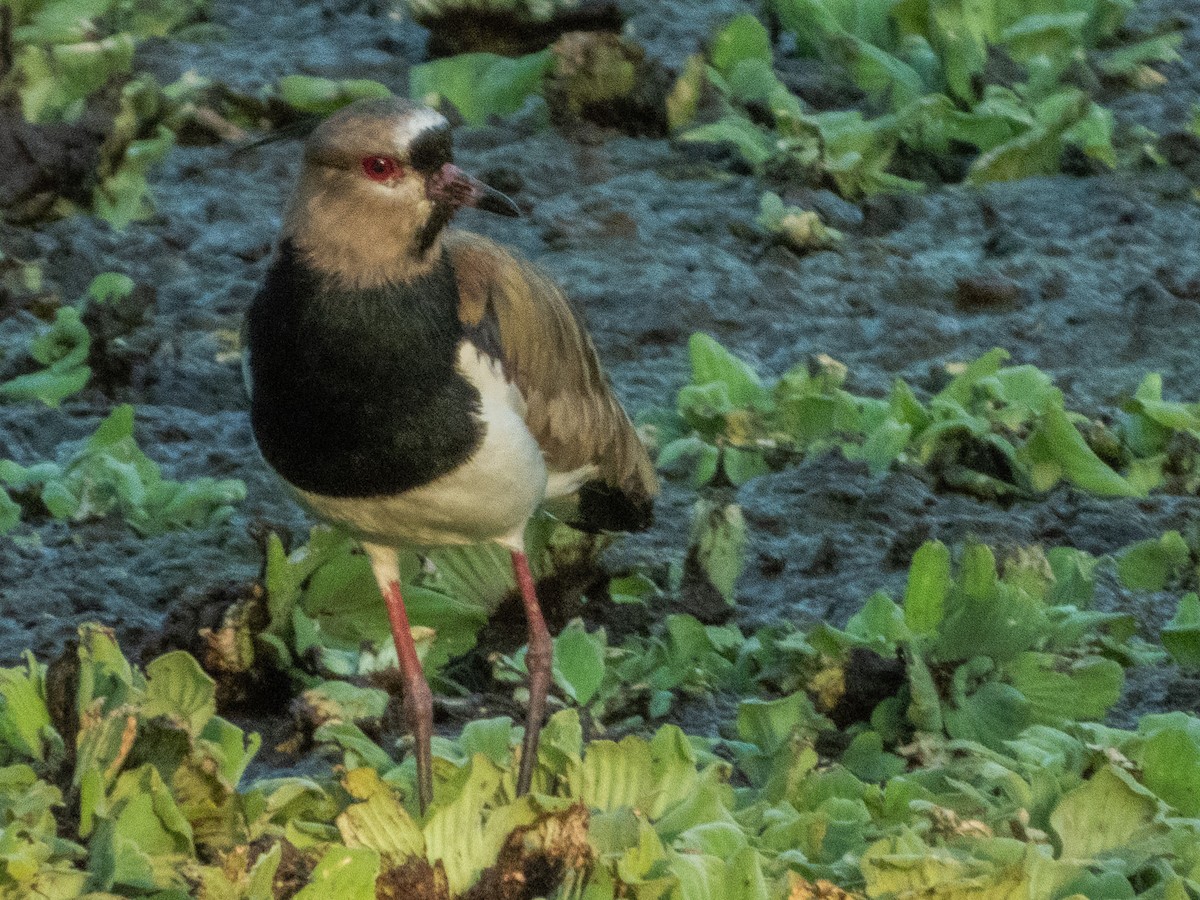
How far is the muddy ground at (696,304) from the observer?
5.16 m

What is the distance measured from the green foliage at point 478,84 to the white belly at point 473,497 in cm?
335

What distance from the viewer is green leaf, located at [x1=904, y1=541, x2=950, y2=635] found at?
4.50 m

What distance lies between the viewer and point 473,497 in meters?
4.10

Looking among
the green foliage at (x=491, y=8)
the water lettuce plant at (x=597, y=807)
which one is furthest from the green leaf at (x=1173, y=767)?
the green foliage at (x=491, y=8)

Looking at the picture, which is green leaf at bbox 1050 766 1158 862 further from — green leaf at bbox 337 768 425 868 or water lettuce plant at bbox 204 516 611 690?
water lettuce plant at bbox 204 516 611 690

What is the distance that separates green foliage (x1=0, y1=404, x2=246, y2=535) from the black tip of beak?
154 cm

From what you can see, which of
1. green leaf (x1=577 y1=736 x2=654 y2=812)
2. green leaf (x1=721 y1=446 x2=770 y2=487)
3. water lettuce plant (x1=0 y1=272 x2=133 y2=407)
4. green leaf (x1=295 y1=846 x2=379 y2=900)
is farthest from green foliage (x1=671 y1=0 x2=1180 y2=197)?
green leaf (x1=295 y1=846 x2=379 y2=900)

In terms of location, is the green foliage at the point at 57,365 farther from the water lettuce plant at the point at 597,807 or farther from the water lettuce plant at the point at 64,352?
the water lettuce plant at the point at 597,807

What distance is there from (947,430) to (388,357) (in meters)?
2.03

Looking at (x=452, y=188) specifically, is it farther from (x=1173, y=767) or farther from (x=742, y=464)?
(x=742, y=464)

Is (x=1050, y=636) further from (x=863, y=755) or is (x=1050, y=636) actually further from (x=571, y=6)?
(x=571, y=6)

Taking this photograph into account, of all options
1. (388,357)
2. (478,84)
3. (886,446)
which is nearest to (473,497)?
(388,357)

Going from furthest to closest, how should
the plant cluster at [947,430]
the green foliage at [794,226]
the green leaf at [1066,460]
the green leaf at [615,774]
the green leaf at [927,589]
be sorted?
the green foliage at [794,226], the plant cluster at [947,430], the green leaf at [1066,460], the green leaf at [927,589], the green leaf at [615,774]

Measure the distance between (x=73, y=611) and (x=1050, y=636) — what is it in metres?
2.24
